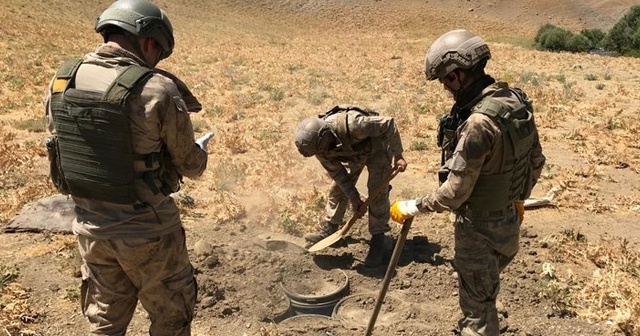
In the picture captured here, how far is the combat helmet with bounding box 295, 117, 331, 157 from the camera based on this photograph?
4.59m

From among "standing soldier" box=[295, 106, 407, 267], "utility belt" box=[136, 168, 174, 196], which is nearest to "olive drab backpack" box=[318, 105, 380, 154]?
"standing soldier" box=[295, 106, 407, 267]

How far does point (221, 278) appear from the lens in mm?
4809

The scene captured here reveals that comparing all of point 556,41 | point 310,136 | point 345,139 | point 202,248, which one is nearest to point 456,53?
point 310,136

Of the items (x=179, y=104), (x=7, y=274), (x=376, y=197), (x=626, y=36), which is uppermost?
(x=179, y=104)

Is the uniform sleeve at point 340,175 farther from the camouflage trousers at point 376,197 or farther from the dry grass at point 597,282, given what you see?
the dry grass at point 597,282

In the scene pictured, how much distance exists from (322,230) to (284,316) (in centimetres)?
122

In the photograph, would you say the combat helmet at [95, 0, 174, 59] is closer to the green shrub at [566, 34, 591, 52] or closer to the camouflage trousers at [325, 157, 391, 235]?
the camouflage trousers at [325, 157, 391, 235]

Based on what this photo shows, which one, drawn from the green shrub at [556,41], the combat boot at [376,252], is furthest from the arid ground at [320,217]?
the green shrub at [556,41]

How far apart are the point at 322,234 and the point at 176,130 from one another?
3075 mm

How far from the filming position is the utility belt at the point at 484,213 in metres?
3.25

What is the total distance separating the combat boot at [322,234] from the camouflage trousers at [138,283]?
2.56m

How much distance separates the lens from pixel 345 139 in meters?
4.82

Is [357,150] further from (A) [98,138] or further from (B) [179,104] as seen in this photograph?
(A) [98,138]

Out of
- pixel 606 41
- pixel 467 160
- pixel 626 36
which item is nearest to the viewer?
pixel 467 160
